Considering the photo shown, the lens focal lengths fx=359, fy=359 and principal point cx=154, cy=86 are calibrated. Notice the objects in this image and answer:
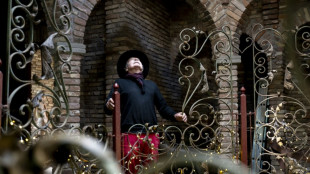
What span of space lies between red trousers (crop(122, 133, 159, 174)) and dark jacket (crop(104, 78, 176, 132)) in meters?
0.19

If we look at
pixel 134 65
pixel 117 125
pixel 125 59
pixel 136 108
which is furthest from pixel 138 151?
pixel 125 59

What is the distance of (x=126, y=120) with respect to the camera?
11.3ft

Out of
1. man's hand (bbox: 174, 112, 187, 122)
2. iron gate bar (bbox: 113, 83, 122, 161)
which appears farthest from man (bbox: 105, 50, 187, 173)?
iron gate bar (bbox: 113, 83, 122, 161)

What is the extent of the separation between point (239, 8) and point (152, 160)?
3.88m

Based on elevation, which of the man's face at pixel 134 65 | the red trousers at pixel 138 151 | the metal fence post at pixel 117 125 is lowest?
the red trousers at pixel 138 151

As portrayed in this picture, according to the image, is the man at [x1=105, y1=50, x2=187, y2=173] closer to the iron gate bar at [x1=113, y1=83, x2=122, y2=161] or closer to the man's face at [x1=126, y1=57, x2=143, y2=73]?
the man's face at [x1=126, y1=57, x2=143, y2=73]

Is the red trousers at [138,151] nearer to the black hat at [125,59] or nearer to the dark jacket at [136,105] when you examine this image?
the dark jacket at [136,105]

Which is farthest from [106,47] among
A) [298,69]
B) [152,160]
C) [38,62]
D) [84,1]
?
[298,69]

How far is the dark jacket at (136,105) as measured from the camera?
345 centimetres

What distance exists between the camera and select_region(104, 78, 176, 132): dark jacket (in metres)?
3.45

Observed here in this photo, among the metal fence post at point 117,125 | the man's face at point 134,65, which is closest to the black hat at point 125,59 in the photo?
the man's face at point 134,65

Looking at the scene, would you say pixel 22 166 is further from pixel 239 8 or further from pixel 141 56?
pixel 239 8

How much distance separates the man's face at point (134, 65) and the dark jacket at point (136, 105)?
126 millimetres

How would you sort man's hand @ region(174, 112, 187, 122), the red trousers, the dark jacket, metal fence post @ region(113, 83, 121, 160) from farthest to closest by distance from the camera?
the dark jacket → man's hand @ region(174, 112, 187, 122) → the red trousers → metal fence post @ region(113, 83, 121, 160)
